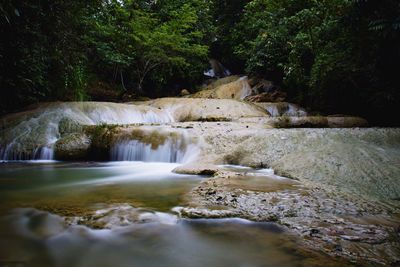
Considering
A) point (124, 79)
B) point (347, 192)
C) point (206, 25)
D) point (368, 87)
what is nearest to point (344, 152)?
point (347, 192)

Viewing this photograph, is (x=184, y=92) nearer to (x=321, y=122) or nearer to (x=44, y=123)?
(x=321, y=122)

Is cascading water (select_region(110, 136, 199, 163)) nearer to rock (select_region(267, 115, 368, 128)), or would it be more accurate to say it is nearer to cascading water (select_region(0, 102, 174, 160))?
cascading water (select_region(0, 102, 174, 160))

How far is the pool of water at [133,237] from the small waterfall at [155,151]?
261 centimetres

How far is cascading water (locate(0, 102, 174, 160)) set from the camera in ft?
22.3

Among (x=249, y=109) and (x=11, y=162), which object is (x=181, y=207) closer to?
(x=11, y=162)

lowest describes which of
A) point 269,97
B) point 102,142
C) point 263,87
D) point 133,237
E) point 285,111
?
point 133,237

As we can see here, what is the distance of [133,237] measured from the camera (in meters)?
2.19

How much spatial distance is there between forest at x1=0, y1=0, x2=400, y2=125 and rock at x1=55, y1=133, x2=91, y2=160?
1.59m

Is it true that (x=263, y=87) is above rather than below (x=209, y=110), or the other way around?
above

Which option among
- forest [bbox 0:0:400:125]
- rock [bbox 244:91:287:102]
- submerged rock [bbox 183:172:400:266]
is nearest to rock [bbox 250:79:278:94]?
forest [bbox 0:0:400:125]

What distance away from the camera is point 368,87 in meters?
8.26

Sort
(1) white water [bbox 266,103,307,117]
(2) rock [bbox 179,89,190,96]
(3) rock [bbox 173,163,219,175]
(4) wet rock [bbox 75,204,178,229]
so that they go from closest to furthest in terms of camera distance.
Result: (4) wet rock [bbox 75,204,178,229]
(3) rock [bbox 173,163,219,175]
(1) white water [bbox 266,103,307,117]
(2) rock [bbox 179,89,190,96]

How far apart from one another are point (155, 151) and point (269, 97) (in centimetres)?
923

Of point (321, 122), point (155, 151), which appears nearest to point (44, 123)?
point (155, 151)
